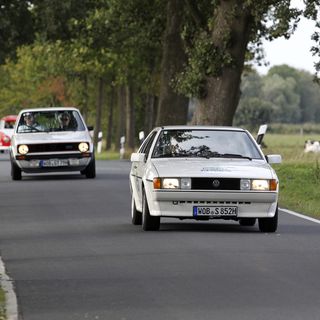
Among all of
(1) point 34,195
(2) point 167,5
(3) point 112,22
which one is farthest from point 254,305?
Result: (3) point 112,22

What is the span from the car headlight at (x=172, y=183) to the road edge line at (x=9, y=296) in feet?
12.1

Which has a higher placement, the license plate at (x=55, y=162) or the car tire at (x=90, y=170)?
the license plate at (x=55, y=162)

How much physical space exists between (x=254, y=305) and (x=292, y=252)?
417cm

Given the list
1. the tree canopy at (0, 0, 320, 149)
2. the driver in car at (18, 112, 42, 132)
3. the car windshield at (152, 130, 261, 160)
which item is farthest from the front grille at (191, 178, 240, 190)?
the tree canopy at (0, 0, 320, 149)

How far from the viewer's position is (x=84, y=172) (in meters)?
31.7

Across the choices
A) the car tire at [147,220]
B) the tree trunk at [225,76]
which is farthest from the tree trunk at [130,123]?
the car tire at [147,220]

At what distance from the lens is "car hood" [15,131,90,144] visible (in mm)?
30844

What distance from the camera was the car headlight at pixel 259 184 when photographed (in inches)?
645

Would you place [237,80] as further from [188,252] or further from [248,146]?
[188,252]

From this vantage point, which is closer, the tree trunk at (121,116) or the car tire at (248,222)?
the car tire at (248,222)

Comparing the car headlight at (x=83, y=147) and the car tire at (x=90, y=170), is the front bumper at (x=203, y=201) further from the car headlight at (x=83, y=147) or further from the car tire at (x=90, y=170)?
the car tire at (x=90, y=170)

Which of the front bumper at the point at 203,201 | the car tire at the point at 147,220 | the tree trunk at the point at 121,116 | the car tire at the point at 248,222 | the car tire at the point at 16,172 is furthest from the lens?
the tree trunk at the point at 121,116

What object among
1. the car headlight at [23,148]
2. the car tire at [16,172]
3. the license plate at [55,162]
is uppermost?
the car headlight at [23,148]

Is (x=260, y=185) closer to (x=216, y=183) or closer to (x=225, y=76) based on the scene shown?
(x=216, y=183)
